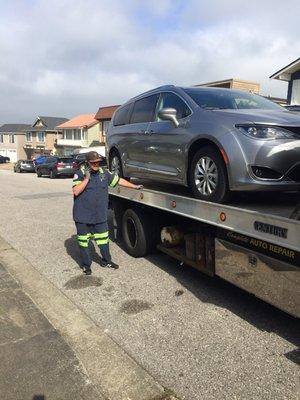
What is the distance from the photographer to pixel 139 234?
687cm

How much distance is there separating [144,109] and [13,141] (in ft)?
276

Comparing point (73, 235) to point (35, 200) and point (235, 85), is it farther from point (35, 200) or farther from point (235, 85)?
point (235, 85)

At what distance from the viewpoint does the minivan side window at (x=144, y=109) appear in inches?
267

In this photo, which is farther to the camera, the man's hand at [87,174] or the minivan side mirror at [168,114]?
the man's hand at [87,174]

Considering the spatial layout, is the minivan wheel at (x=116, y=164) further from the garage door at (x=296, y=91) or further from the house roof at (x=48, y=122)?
the house roof at (x=48, y=122)

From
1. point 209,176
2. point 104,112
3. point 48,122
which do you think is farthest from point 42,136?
point 209,176

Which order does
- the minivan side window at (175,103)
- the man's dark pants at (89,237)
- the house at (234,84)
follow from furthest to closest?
Result: the house at (234,84) → the man's dark pants at (89,237) → the minivan side window at (175,103)

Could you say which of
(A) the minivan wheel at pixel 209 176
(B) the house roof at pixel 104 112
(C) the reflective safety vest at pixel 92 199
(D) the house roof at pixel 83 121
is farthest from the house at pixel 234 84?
(D) the house roof at pixel 83 121

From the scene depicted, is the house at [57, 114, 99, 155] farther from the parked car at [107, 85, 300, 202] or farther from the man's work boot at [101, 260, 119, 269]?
the man's work boot at [101, 260, 119, 269]

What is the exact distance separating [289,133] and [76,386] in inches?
121

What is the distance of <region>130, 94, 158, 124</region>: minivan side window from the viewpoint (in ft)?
22.2

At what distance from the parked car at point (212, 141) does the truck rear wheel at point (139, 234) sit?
64 centimetres

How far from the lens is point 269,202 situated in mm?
4930

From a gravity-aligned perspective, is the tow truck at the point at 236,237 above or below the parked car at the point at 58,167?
above
